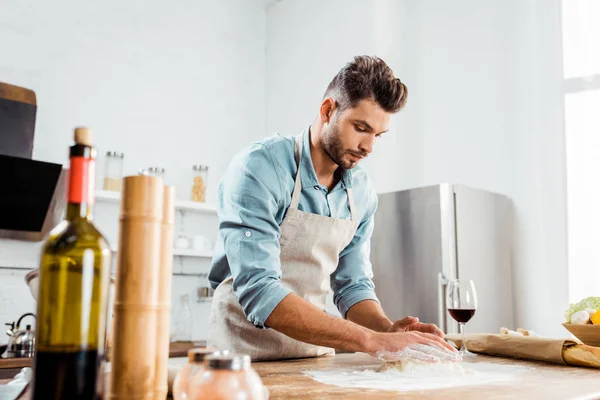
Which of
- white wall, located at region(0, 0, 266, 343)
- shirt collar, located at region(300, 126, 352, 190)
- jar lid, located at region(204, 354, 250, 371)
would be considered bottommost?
jar lid, located at region(204, 354, 250, 371)

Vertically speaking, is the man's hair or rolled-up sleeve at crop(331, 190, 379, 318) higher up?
the man's hair

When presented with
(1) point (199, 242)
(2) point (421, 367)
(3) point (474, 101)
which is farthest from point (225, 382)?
(3) point (474, 101)

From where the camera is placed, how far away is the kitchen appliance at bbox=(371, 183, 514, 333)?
3047mm

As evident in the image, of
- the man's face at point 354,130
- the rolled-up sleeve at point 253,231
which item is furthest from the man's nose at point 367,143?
the rolled-up sleeve at point 253,231

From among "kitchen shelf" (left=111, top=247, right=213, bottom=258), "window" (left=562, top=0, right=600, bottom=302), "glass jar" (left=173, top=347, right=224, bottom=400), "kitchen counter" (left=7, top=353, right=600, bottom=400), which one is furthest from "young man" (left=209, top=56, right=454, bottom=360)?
"kitchen shelf" (left=111, top=247, right=213, bottom=258)

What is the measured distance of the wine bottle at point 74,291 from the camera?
1.84 ft

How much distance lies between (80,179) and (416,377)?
85 centimetres

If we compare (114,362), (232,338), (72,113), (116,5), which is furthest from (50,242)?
(116,5)

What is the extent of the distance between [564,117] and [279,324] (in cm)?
253

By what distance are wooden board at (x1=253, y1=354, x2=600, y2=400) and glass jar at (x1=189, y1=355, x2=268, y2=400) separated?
399mm

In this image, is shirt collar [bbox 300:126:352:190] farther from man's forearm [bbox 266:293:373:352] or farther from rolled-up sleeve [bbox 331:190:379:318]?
man's forearm [bbox 266:293:373:352]

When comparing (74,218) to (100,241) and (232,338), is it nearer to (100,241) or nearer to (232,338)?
(100,241)

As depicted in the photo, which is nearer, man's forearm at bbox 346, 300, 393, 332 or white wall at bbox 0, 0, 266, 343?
man's forearm at bbox 346, 300, 393, 332

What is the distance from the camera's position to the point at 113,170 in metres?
3.43
